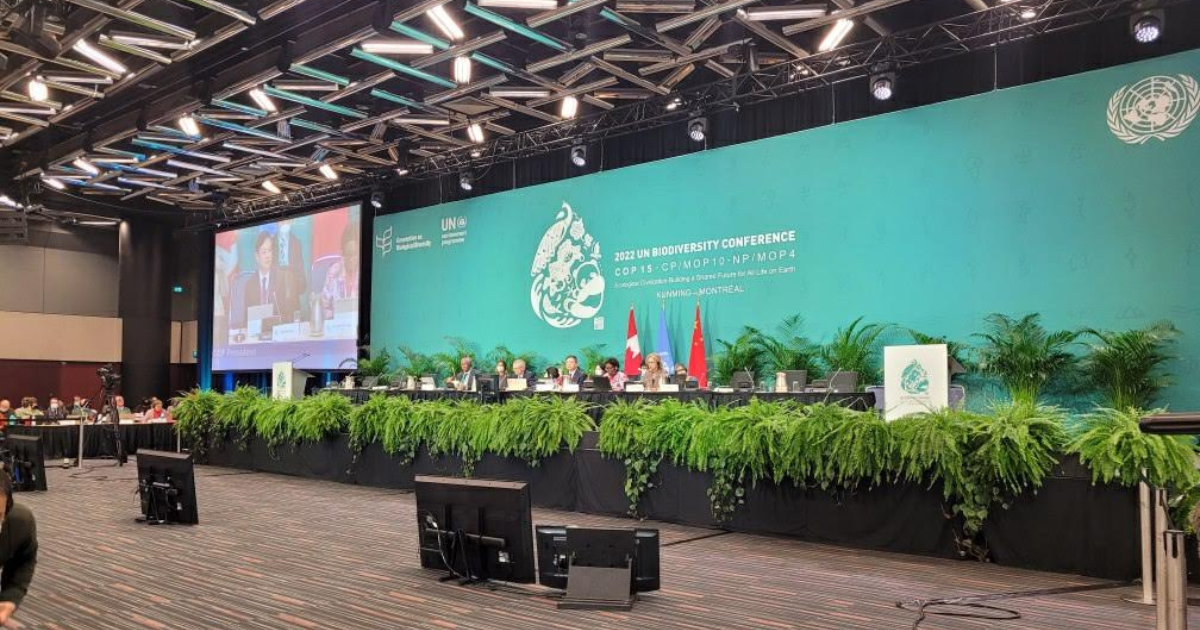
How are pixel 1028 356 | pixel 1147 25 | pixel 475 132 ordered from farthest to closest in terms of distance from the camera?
pixel 475 132
pixel 1028 356
pixel 1147 25

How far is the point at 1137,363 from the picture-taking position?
778 centimetres

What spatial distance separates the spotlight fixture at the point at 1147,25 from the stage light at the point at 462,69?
6524 millimetres

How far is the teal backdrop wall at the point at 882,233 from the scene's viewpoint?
819 cm

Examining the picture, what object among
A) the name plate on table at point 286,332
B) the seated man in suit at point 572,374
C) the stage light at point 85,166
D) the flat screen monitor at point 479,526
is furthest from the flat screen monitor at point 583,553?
the stage light at point 85,166

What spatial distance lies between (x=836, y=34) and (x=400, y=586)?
702 centimetres

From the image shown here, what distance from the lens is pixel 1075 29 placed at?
28.7 ft

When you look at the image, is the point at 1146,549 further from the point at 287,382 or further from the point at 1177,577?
the point at 287,382

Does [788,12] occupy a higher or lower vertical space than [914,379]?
higher

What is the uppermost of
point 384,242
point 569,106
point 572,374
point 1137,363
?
point 569,106

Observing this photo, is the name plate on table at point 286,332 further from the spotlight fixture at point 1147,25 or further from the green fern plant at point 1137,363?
the spotlight fixture at point 1147,25

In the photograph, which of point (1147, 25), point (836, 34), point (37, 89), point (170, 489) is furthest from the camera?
point (37, 89)

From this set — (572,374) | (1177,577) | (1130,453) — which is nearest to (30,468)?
(572,374)

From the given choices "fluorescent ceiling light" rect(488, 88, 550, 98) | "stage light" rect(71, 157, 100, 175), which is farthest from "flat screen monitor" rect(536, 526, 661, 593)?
"stage light" rect(71, 157, 100, 175)

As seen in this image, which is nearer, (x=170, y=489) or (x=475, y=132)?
(x=170, y=489)
